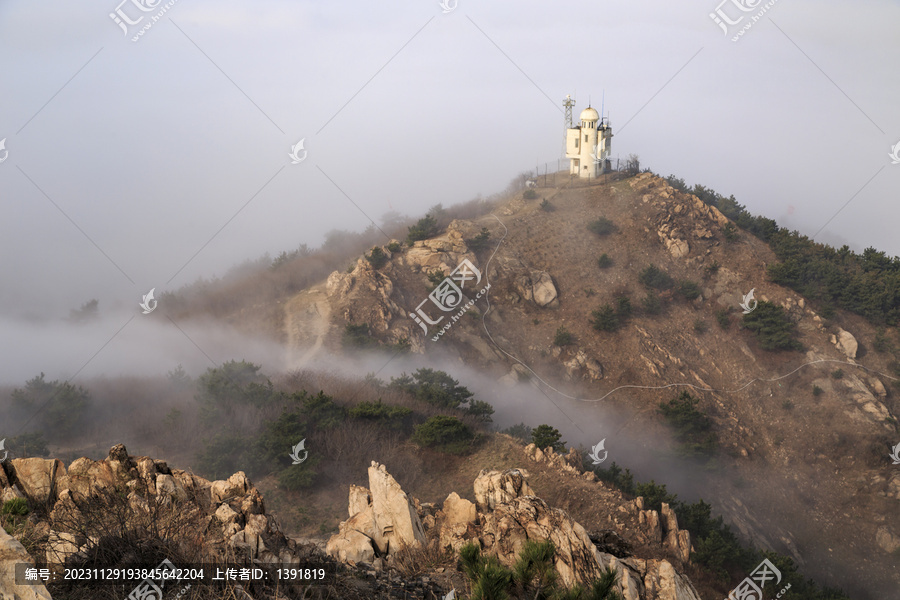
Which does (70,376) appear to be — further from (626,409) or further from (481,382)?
(626,409)

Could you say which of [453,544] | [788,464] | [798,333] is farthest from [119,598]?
[798,333]

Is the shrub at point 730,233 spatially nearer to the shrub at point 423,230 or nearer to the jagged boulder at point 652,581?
the shrub at point 423,230

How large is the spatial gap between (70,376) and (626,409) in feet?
95.1

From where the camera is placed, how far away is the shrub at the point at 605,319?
38.4 m

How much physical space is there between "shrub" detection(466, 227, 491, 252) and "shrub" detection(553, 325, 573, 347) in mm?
8039

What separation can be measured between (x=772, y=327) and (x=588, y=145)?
19078 millimetres

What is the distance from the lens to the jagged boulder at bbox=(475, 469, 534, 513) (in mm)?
14547

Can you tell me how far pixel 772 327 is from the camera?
38.1m

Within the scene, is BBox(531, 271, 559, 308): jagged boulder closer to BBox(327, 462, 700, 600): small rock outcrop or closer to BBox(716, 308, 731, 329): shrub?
BBox(716, 308, 731, 329): shrub

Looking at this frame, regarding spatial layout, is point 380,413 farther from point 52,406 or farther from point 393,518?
point 52,406

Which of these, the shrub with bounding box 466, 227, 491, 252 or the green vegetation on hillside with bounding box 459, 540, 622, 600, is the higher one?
the shrub with bounding box 466, 227, 491, 252

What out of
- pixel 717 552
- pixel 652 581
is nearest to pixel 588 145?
pixel 717 552

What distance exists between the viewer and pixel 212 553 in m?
8.48

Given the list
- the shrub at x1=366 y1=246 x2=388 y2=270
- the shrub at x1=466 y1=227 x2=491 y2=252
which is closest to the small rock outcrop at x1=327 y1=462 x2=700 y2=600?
the shrub at x1=366 y1=246 x2=388 y2=270
